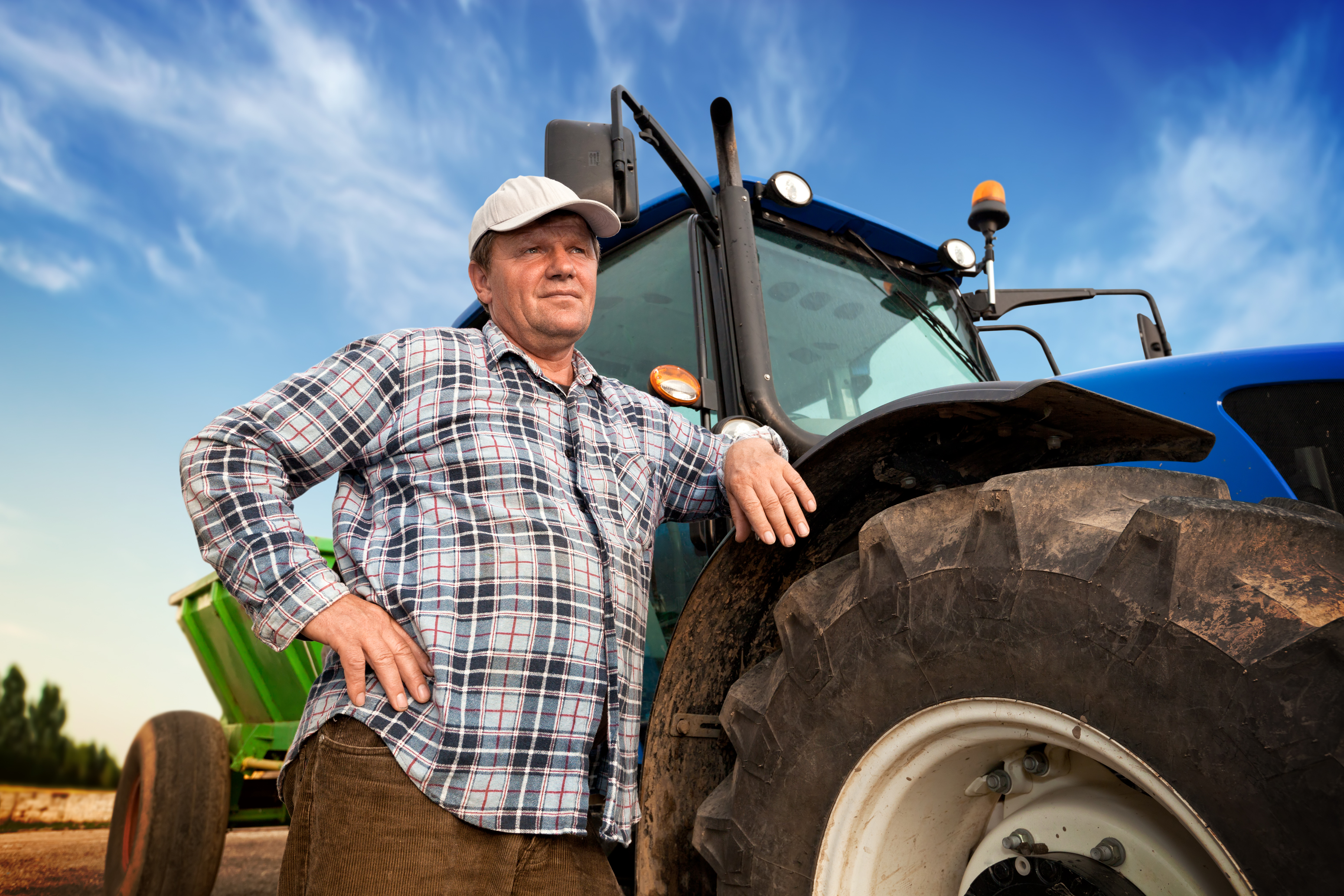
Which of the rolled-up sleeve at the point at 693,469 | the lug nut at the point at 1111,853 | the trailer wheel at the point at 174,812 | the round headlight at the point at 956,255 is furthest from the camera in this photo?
the trailer wheel at the point at 174,812

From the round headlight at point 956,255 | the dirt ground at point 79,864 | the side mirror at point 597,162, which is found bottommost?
the dirt ground at point 79,864

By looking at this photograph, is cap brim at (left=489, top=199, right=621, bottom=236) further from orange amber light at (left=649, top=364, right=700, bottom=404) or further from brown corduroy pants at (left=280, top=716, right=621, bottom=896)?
brown corduroy pants at (left=280, top=716, right=621, bottom=896)

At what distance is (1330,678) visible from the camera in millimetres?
912

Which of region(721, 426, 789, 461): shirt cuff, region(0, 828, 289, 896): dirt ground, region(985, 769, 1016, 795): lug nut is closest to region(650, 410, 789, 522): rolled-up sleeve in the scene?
region(721, 426, 789, 461): shirt cuff

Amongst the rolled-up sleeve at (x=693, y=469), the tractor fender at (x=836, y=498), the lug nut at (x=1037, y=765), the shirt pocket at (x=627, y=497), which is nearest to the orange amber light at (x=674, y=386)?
the rolled-up sleeve at (x=693, y=469)

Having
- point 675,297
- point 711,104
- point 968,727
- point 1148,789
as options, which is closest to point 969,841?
point 968,727

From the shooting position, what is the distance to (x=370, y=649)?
4.77 ft

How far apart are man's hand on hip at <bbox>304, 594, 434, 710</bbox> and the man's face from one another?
0.68 metres

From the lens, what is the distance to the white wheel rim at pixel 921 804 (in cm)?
125

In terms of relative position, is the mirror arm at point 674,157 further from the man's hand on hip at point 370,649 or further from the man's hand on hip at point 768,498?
the man's hand on hip at point 370,649

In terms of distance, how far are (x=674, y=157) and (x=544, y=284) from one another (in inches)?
23.4

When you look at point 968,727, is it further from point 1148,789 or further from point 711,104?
point 711,104

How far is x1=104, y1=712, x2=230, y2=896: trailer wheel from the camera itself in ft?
10.7

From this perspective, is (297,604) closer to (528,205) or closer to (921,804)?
(528,205)
